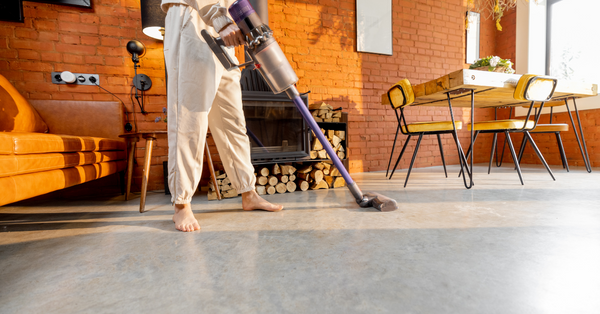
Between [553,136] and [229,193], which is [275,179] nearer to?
[229,193]

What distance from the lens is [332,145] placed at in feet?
8.09

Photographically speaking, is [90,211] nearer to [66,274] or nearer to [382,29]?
[66,274]

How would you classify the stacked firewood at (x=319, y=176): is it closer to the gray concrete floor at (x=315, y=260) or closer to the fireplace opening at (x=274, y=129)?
the fireplace opening at (x=274, y=129)

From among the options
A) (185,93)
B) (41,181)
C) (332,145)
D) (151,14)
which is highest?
(151,14)

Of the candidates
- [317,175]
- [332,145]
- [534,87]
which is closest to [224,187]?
[317,175]

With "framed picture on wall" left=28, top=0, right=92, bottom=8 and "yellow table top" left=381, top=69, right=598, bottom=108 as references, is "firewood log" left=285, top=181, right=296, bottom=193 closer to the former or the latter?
"yellow table top" left=381, top=69, right=598, bottom=108

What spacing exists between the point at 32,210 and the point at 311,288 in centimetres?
222

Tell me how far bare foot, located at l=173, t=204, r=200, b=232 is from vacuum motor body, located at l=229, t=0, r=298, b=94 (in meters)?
0.77

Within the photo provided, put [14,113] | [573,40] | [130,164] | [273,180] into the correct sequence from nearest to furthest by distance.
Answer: [14,113]
[130,164]
[273,180]
[573,40]

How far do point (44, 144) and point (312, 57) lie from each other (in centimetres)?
268

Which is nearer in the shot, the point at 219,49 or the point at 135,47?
the point at 219,49

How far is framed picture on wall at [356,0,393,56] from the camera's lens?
11.4ft

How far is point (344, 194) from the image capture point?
2.10 metres

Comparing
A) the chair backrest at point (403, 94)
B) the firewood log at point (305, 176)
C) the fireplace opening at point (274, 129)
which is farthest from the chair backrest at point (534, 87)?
the firewood log at point (305, 176)
